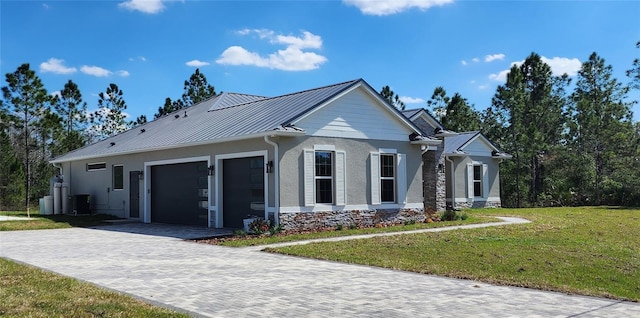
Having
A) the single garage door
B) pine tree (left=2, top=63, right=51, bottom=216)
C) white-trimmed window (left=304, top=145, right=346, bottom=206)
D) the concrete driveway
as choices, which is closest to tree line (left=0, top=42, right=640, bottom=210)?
pine tree (left=2, top=63, right=51, bottom=216)

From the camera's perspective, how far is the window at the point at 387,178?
1847 cm

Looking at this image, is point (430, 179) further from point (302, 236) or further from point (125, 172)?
point (125, 172)

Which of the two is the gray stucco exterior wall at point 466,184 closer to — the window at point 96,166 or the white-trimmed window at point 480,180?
the white-trimmed window at point 480,180

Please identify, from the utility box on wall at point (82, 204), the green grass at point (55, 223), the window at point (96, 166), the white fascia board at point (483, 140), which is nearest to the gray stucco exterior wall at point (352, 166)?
the green grass at point (55, 223)

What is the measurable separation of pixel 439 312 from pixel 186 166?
14.3 metres

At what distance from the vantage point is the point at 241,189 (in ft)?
56.1

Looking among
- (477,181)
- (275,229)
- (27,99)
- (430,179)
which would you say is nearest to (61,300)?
(275,229)

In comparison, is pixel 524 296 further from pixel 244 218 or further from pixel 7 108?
pixel 7 108

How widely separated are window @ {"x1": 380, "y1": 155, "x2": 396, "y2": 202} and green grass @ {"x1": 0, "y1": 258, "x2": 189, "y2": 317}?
37.6ft

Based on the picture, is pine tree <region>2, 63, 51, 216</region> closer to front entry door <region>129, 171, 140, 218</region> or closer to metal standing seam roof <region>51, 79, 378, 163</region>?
metal standing seam roof <region>51, 79, 378, 163</region>

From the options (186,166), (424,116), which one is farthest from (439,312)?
(424,116)

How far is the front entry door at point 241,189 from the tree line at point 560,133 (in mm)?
21256

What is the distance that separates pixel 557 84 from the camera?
42.4 m

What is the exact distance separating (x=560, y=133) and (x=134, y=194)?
30.8 metres
